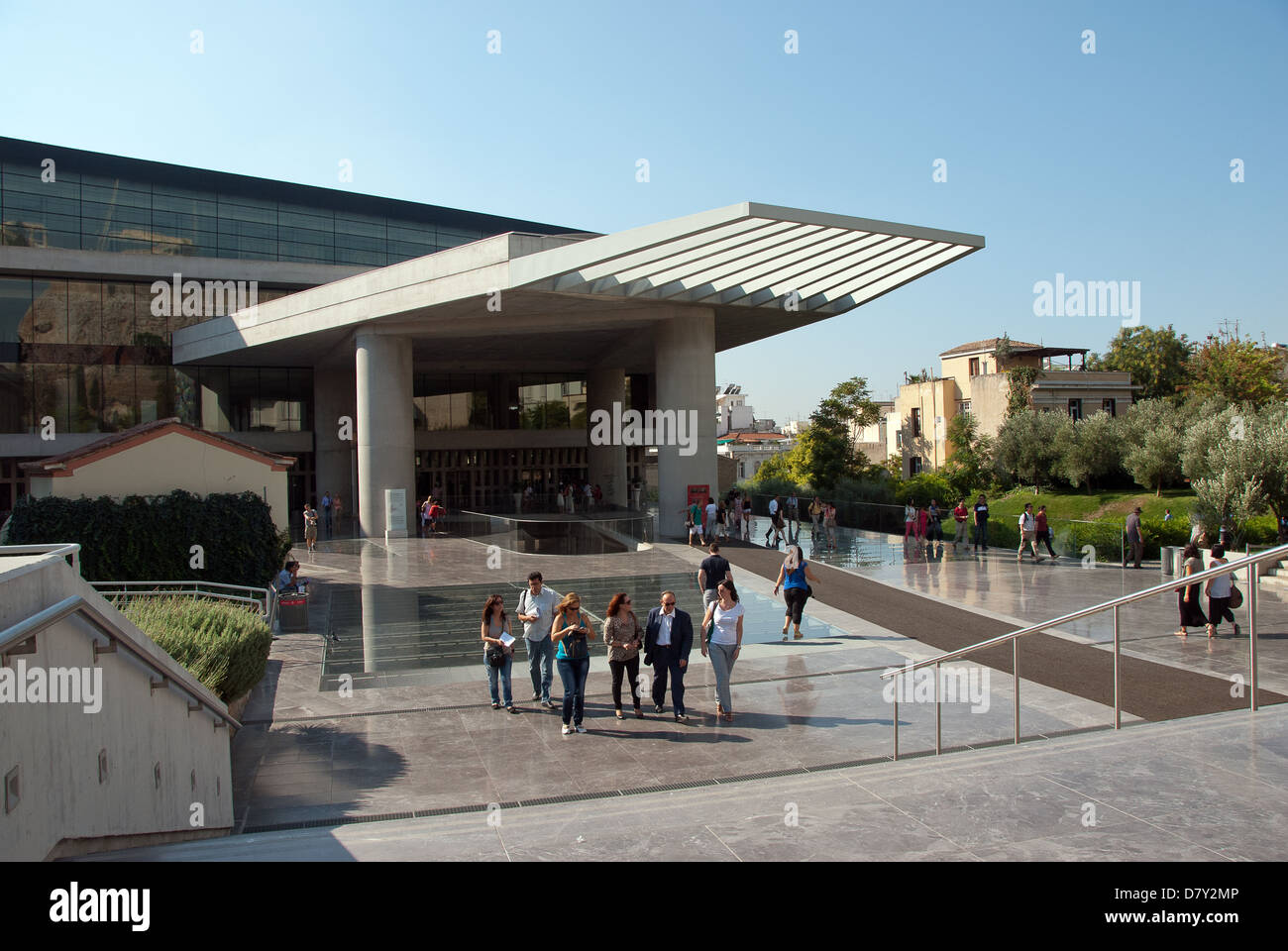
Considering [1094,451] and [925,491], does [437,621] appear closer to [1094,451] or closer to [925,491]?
[925,491]

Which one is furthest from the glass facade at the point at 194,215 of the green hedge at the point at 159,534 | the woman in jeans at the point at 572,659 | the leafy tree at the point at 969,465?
the woman in jeans at the point at 572,659

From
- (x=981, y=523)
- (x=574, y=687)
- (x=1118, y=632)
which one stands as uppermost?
(x=1118, y=632)

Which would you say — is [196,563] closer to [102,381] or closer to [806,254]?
[806,254]

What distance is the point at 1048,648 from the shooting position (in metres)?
8.19

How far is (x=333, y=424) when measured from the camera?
42250 mm

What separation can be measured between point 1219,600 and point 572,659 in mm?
5868

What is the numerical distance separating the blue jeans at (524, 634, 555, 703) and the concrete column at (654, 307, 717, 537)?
20.2 metres

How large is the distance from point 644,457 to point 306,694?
143ft

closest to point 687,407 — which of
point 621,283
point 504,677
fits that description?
point 621,283

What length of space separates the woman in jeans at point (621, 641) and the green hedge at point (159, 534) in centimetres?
943

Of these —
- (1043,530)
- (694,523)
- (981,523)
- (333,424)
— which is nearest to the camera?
(1043,530)

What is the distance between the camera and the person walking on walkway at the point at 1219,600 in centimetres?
724

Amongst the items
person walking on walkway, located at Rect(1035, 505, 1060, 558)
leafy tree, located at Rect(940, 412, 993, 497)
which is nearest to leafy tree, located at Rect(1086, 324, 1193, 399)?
leafy tree, located at Rect(940, 412, 993, 497)
